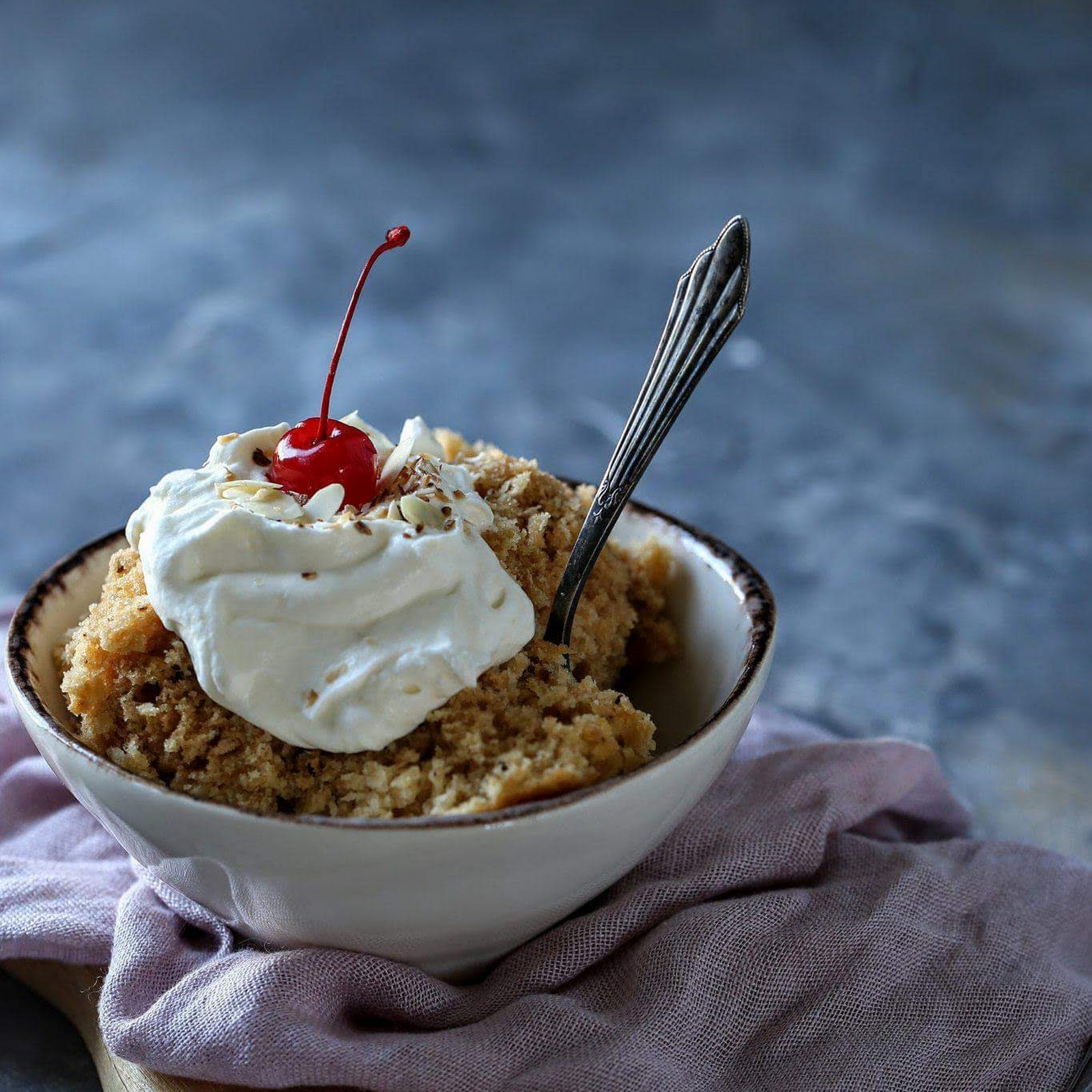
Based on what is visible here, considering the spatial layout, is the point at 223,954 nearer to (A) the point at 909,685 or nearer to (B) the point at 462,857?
(B) the point at 462,857

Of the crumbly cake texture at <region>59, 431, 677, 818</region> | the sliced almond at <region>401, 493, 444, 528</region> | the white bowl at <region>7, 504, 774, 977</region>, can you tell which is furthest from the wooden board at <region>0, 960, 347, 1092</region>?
the sliced almond at <region>401, 493, 444, 528</region>

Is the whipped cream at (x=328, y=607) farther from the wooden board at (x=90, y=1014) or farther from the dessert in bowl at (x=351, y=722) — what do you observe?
the wooden board at (x=90, y=1014)

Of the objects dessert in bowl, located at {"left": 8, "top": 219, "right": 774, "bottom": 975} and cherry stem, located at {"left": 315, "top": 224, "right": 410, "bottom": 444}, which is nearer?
dessert in bowl, located at {"left": 8, "top": 219, "right": 774, "bottom": 975}

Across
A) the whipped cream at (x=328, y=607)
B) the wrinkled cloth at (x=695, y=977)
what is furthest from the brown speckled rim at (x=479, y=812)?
the wrinkled cloth at (x=695, y=977)

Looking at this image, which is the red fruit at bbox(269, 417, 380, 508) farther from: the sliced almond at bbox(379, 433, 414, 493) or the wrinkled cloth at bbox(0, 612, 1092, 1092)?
the wrinkled cloth at bbox(0, 612, 1092, 1092)

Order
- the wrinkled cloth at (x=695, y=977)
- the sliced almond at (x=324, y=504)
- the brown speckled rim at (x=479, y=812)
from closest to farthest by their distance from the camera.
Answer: the brown speckled rim at (x=479, y=812)
the wrinkled cloth at (x=695, y=977)
the sliced almond at (x=324, y=504)

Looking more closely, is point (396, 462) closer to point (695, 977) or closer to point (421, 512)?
point (421, 512)
